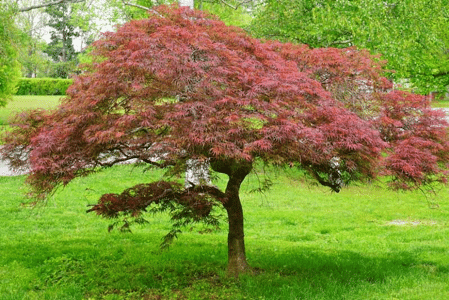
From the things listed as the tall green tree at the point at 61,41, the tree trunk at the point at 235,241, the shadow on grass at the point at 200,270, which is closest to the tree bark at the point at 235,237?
the tree trunk at the point at 235,241

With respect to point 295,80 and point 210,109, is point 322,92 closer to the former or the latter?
point 295,80

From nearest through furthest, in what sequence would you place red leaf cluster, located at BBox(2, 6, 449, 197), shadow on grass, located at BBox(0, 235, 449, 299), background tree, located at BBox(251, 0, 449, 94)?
red leaf cluster, located at BBox(2, 6, 449, 197)
shadow on grass, located at BBox(0, 235, 449, 299)
background tree, located at BBox(251, 0, 449, 94)

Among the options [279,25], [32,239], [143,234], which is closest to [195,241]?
[143,234]

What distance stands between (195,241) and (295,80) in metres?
4.72

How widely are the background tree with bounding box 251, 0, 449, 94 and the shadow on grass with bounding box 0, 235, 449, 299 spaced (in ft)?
17.3

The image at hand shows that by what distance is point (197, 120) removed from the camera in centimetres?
522

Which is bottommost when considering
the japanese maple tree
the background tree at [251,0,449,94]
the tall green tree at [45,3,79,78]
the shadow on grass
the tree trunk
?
the shadow on grass

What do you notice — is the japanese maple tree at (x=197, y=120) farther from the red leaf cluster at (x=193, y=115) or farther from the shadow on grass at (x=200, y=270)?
the shadow on grass at (x=200, y=270)

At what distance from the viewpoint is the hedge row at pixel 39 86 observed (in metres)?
38.9

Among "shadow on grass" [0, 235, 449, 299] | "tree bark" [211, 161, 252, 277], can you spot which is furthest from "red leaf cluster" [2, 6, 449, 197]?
"shadow on grass" [0, 235, 449, 299]

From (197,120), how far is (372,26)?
7859mm

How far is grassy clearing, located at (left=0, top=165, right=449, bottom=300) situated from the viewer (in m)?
6.75

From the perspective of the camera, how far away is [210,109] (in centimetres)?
528

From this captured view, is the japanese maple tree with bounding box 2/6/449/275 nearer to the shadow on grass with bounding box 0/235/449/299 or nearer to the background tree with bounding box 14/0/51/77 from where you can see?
the shadow on grass with bounding box 0/235/449/299
